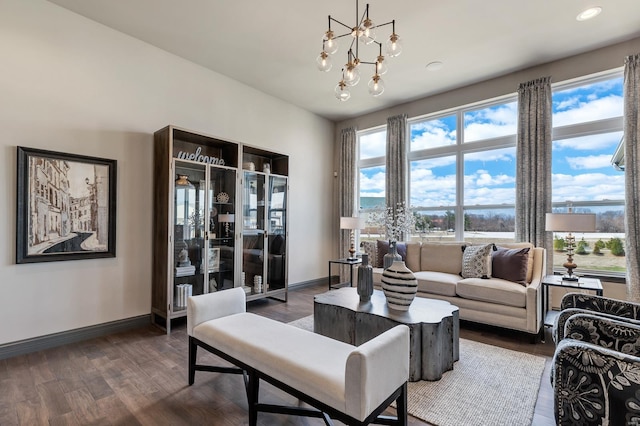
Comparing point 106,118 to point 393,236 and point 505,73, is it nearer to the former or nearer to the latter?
point 393,236

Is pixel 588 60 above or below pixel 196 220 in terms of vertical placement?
above

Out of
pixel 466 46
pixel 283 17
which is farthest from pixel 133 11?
pixel 466 46

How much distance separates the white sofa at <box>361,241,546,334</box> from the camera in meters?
3.09

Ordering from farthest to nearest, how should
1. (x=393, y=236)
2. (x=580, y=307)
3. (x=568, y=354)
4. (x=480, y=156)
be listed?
(x=393, y=236), (x=480, y=156), (x=580, y=307), (x=568, y=354)

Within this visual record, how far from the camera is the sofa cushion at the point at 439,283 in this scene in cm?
365

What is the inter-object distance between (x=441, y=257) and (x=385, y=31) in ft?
9.87

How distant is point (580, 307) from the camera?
7.55ft

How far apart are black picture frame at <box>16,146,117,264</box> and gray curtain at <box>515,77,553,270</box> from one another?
16.8 ft

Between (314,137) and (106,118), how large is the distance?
3.51m

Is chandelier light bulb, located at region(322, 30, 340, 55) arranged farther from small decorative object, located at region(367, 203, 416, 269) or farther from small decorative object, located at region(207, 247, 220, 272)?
small decorative object, located at region(367, 203, 416, 269)

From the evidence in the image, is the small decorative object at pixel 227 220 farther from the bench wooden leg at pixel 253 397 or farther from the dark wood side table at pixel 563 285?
the dark wood side table at pixel 563 285

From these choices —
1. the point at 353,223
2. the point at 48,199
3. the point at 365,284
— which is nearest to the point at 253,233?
the point at 353,223

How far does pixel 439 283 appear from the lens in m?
3.72

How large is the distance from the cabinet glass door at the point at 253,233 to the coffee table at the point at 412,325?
Result: 163cm
